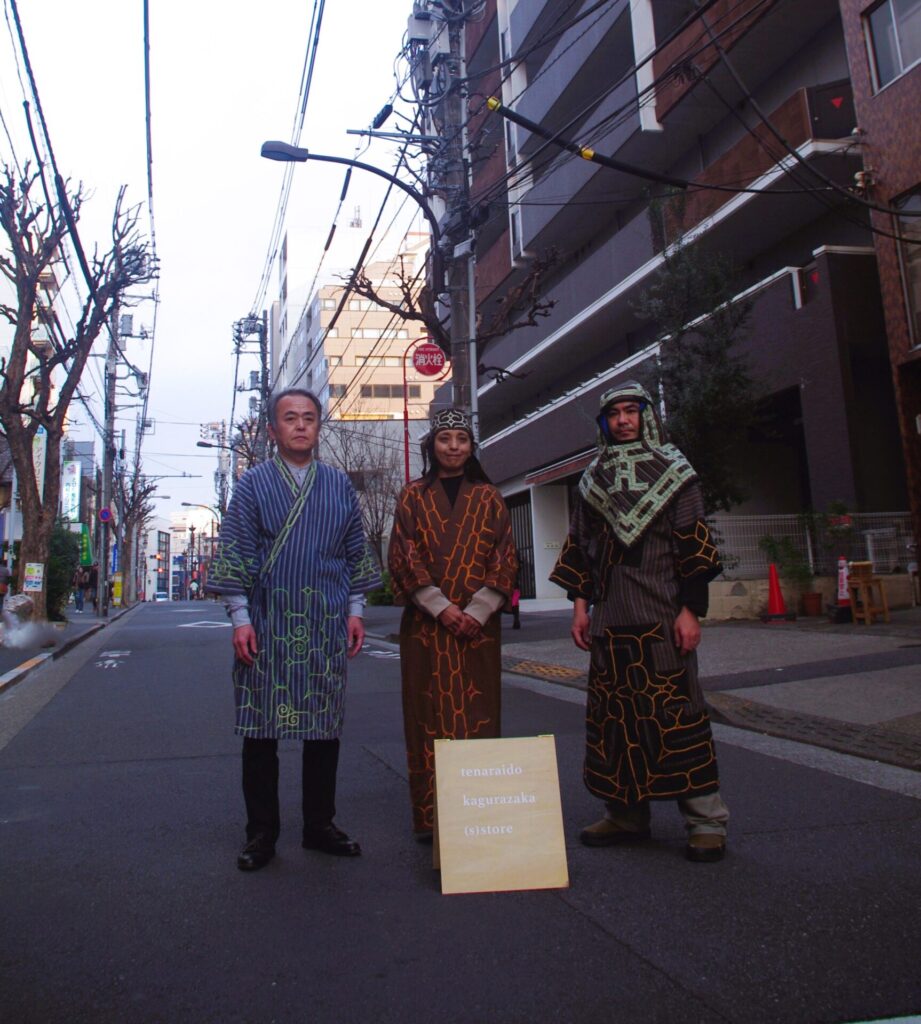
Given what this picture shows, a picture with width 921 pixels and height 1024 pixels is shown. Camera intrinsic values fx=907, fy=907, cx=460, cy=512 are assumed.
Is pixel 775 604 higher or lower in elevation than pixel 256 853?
higher

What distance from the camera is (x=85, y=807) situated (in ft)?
14.0

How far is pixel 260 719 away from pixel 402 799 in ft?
4.18

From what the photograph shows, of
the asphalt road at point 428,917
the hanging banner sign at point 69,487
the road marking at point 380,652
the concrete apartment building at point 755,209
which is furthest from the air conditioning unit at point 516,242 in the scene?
the hanging banner sign at point 69,487

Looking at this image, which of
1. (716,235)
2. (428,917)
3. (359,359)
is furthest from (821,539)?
(359,359)

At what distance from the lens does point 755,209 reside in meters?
15.5

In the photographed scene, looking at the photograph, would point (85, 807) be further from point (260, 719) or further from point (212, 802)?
point (260, 719)

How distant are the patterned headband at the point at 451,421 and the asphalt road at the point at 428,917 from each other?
1662 mm

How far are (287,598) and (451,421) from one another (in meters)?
0.97

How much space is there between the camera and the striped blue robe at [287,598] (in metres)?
3.35

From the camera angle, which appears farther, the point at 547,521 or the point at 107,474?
the point at 107,474

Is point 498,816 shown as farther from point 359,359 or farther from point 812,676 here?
point 359,359

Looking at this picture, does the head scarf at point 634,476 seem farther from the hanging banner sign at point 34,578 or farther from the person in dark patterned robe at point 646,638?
the hanging banner sign at point 34,578

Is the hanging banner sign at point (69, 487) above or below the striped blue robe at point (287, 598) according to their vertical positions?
above

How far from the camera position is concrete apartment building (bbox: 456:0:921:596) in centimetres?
1266
